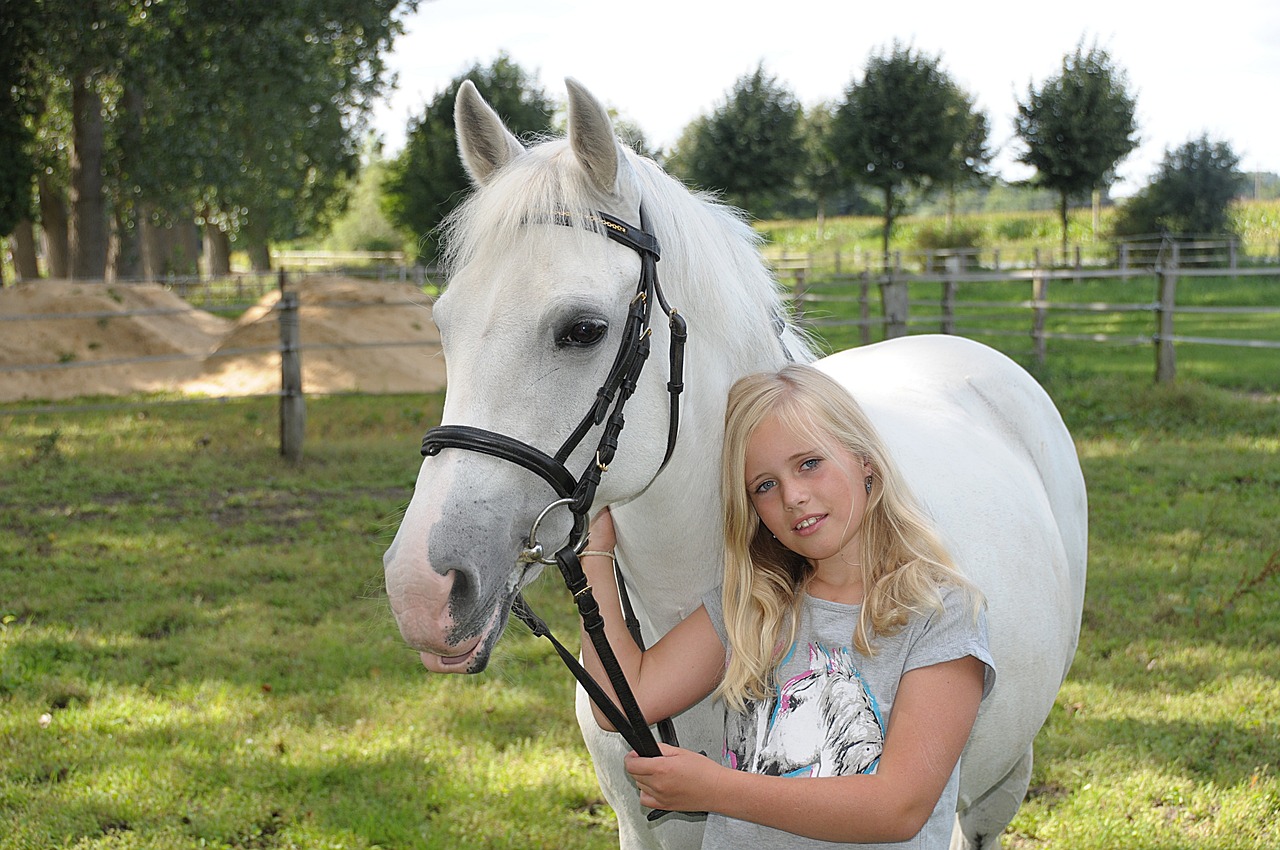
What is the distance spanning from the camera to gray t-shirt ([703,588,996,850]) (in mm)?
1479

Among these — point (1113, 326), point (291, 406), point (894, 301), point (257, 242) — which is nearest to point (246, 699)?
point (291, 406)

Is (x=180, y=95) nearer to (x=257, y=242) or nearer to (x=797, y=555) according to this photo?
(x=257, y=242)

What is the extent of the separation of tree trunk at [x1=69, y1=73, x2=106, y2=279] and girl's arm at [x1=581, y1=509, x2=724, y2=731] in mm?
16123

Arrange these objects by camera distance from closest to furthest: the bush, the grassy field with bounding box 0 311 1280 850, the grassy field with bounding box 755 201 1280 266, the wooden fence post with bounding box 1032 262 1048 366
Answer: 1. the grassy field with bounding box 0 311 1280 850
2. the wooden fence post with bounding box 1032 262 1048 366
3. the grassy field with bounding box 755 201 1280 266
4. the bush

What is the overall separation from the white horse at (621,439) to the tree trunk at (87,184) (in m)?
16.0

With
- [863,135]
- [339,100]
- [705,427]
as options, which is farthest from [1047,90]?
[705,427]

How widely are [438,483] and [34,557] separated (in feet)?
17.5

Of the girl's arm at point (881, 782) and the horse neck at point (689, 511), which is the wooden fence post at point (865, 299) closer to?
the horse neck at point (689, 511)

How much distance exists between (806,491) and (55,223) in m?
21.1

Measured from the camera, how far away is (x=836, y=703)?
1507 mm

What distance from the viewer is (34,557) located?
18.3 ft

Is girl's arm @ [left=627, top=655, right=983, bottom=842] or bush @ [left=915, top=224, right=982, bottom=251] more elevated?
bush @ [left=915, top=224, right=982, bottom=251]

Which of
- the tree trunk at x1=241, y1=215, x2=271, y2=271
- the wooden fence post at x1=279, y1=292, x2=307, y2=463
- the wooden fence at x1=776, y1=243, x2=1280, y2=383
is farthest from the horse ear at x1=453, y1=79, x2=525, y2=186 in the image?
the tree trunk at x1=241, y1=215, x2=271, y2=271

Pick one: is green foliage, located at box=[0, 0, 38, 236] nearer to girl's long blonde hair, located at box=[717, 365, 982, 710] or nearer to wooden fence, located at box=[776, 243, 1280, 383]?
wooden fence, located at box=[776, 243, 1280, 383]
